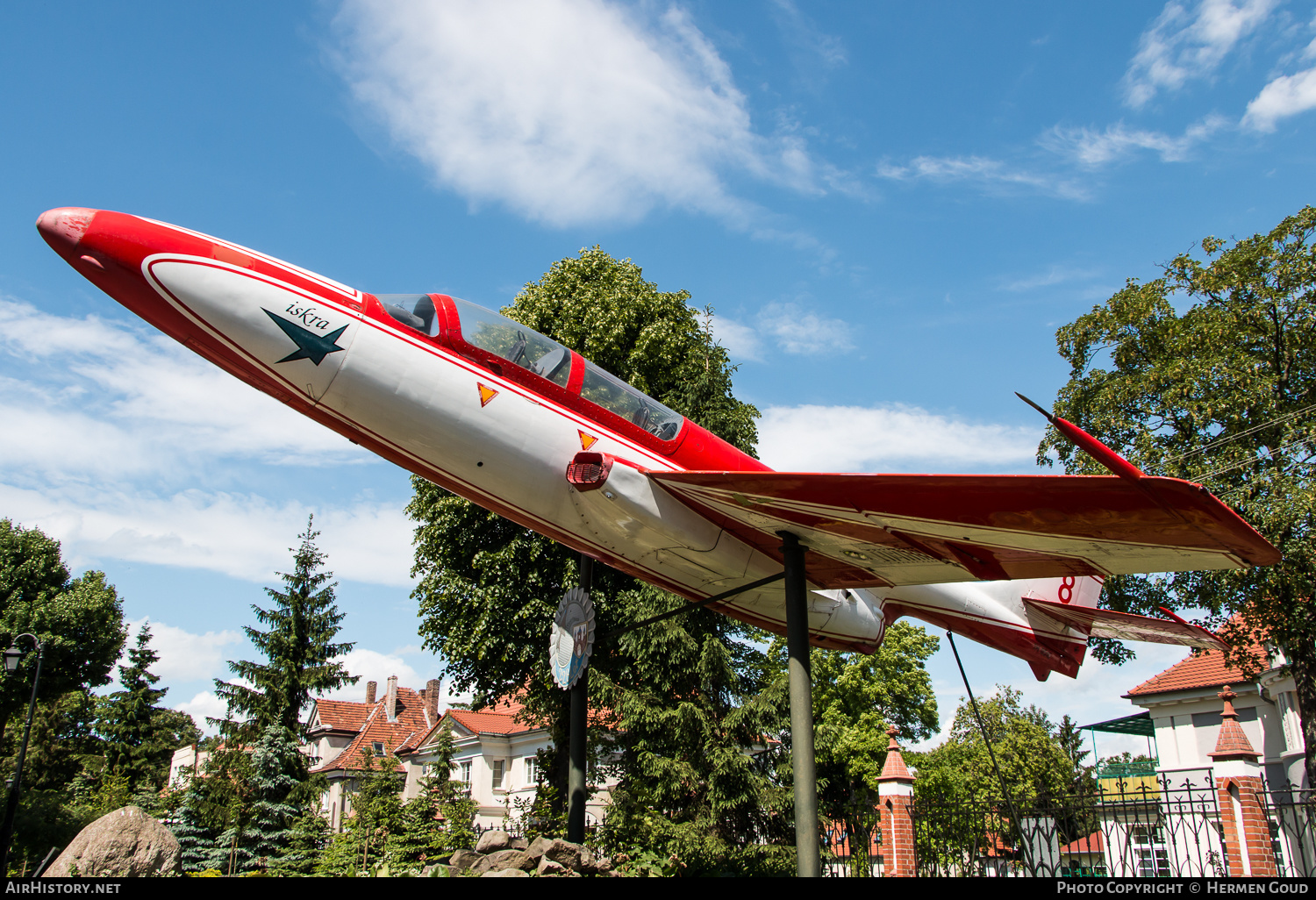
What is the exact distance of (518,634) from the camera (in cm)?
1708

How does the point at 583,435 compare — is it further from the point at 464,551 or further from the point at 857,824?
the point at 464,551

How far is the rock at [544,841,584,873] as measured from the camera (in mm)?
8281

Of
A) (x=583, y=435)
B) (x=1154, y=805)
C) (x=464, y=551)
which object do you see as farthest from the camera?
(x=464, y=551)

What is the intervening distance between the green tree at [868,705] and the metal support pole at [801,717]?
26012 millimetres

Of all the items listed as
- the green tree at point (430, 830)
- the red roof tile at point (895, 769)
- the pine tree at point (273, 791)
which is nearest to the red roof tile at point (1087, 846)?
the red roof tile at point (895, 769)

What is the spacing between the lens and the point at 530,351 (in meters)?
6.95

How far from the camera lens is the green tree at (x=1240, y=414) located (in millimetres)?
14133

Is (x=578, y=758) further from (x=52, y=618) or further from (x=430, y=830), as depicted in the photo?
(x=52, y=618)

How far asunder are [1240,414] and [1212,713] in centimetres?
1885

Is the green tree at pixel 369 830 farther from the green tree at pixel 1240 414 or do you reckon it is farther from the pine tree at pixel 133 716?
the pine tree at pixel 133 716

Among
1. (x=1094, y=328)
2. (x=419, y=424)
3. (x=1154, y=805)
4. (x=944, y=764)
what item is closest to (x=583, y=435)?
(x=419, y=424)

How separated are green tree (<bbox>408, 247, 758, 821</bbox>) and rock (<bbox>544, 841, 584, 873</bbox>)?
716 cm

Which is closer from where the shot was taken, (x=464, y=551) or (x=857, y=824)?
(x=857, y=824)

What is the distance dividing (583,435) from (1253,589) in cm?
1461
